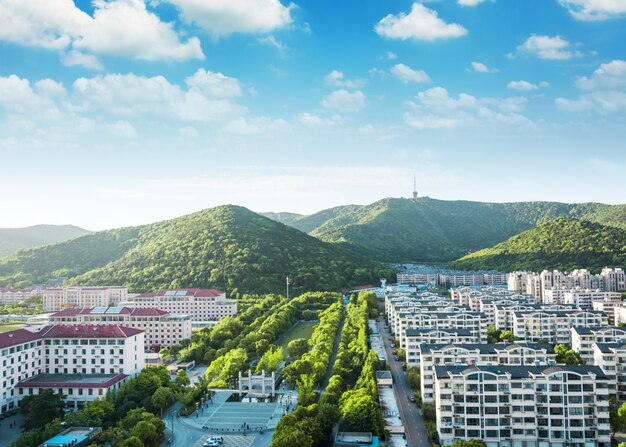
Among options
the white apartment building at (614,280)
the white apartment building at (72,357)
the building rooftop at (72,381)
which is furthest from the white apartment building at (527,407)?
the white apartment building at (614,280)

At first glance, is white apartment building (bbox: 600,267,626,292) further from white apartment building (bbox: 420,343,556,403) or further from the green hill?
white apartment building (bbox: 420,343,556,403)

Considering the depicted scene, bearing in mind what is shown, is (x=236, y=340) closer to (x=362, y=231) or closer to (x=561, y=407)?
(x=561, y=407)

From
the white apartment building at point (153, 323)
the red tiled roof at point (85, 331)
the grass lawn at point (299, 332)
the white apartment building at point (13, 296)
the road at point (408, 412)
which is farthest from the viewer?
the white apartment building at point (13, 296)

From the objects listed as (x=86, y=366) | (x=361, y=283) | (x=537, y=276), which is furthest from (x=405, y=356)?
(x=361, y=283)

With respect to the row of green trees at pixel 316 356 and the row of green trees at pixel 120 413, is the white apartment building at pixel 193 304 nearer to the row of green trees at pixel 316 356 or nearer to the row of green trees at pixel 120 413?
the row of green trees at pixel 316 356

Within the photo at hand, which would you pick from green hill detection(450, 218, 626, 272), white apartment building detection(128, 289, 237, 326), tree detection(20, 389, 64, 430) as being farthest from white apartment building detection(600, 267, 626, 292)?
tree detection(20, 389, 64, 430)

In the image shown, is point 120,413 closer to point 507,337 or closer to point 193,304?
point 507,337
